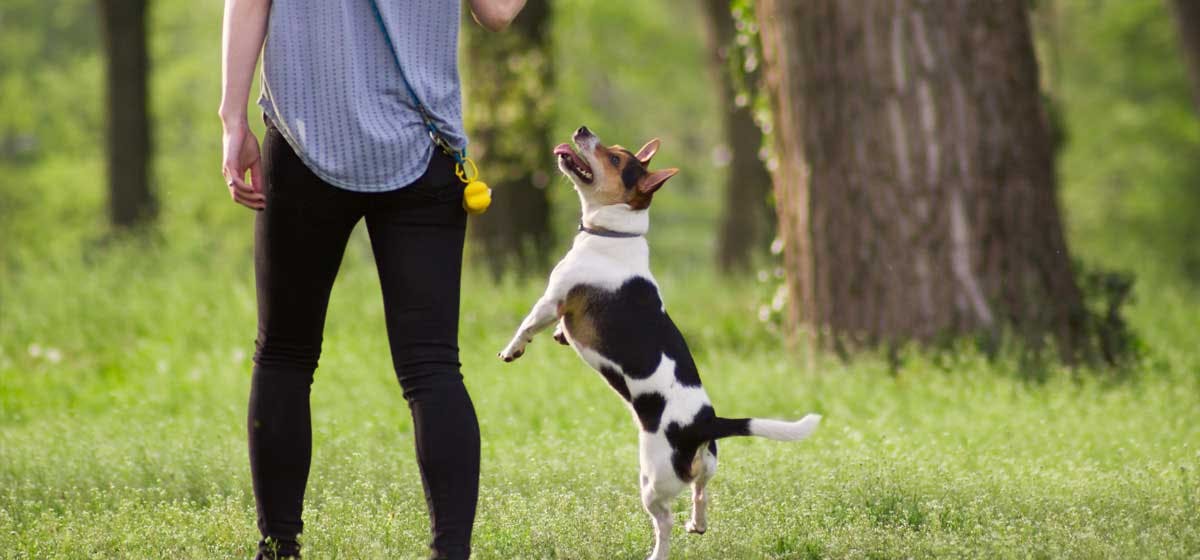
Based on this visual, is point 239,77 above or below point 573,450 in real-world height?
above

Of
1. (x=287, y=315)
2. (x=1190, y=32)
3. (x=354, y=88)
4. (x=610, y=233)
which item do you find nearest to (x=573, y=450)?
(x=610, y=233)

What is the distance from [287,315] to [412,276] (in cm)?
39

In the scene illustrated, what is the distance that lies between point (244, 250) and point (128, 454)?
716 cm

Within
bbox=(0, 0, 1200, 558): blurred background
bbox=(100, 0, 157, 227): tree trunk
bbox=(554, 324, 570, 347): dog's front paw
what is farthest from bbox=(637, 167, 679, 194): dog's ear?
bbox=(100, 0, 157, 227): tree trunk

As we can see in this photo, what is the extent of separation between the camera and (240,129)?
370 centimetres

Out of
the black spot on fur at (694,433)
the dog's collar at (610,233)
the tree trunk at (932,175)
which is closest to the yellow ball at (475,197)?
the dog's collar at (610,233)

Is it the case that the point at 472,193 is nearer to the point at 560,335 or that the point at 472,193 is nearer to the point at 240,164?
the point at 240,164

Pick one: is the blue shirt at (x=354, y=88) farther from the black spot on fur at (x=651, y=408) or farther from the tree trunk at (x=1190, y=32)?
the tree trunk at (x=1190, y=32)

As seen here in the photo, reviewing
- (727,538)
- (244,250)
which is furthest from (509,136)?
(727,538)

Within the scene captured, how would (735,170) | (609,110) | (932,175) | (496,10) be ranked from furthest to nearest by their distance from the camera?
(609,110), (735,170), (932,175), (496,10)

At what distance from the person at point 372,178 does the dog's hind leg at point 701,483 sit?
72cm

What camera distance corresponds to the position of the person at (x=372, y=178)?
12.0ft

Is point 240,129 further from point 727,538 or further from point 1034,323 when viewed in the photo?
point 1034,323

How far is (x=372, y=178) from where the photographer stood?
3609 millimetres
